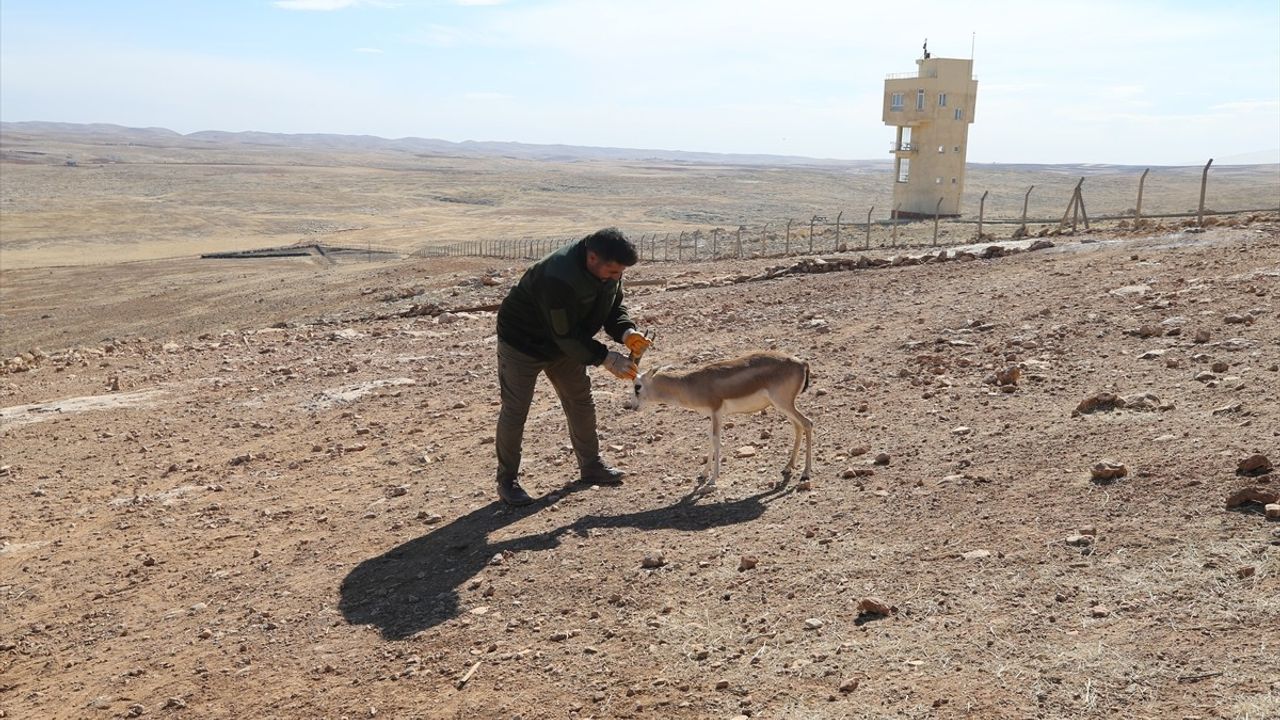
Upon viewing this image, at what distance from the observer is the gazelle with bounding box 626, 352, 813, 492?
8.83 m

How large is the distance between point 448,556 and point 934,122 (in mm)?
59881

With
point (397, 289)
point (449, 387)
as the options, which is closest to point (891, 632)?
point (449, 387)

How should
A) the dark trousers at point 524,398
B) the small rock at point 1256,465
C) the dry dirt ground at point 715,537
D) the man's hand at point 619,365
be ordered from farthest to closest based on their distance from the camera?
the dark trousers at point 524,398 → the man's hand at point 619,365 → the small rock at point 1256,465 → the dry dirt ground at point 715,537

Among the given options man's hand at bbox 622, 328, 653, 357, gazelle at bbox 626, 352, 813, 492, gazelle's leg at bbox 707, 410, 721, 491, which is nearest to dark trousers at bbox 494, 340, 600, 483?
man's hand at bbox 622, 328, 653, 357

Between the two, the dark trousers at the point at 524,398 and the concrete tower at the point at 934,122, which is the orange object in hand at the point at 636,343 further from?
the concrete tower at the point at 934,122

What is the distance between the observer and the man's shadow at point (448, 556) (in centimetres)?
706

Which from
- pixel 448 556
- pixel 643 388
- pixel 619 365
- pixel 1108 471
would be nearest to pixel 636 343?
pixel 619 365

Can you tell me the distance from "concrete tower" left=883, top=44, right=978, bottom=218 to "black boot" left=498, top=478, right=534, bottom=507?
56.5m

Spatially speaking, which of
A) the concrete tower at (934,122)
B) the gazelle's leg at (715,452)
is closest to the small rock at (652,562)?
the gazelle's leg at (715,452)

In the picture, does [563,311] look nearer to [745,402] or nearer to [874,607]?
[745,402]

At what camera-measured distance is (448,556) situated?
7.91 metres

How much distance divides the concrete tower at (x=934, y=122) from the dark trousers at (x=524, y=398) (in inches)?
2205

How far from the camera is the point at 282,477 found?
11031 mm

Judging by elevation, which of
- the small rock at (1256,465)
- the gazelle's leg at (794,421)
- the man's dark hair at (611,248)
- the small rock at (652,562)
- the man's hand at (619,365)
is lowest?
the small rock at (652,562)
